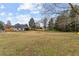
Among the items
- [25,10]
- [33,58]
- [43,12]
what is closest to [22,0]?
[25,10]

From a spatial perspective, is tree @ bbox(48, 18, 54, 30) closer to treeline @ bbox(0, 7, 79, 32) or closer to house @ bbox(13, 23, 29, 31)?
treeline @ bbox(0, 7, 79, 32)

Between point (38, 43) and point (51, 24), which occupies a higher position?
point (51, 24)

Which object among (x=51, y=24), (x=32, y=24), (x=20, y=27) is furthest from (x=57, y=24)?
(x=20, y=27)

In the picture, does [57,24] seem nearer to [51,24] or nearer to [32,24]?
[51,24]

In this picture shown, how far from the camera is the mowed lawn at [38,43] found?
6.18 ft

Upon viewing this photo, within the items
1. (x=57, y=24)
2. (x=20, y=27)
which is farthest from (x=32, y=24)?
(x=57, y=24)

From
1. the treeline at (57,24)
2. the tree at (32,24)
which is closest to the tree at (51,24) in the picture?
the treeline at (57,24)

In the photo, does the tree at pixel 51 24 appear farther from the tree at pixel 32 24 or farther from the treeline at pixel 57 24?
the tree at pixel 32 24

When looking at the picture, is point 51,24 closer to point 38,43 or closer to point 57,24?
point 57,24

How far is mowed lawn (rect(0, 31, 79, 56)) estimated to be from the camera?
1883 mm

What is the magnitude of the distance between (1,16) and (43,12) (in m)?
0.37

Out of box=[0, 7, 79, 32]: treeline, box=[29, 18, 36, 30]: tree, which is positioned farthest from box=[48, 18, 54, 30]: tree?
box=[29, 18, 36, 30]: tree

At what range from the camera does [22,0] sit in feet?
6.23

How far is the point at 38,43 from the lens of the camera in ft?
6.23
